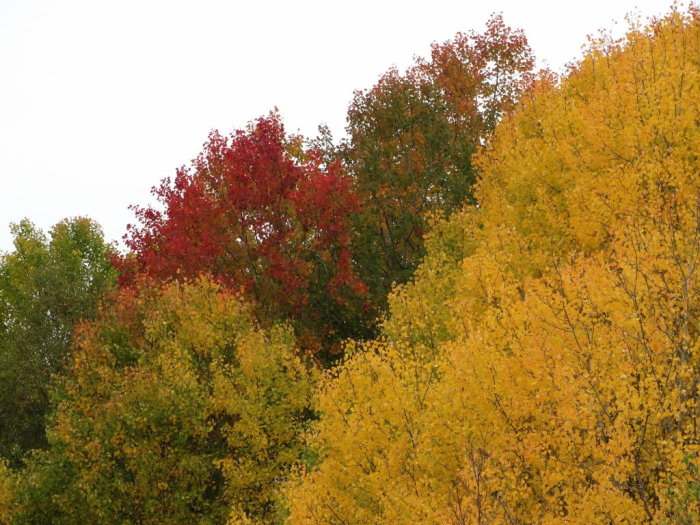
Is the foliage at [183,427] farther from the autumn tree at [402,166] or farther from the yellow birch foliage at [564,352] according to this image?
the autumn tree at [402,166]

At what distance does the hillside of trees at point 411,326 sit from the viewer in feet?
64.6

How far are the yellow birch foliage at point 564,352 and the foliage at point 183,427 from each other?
19.1ft

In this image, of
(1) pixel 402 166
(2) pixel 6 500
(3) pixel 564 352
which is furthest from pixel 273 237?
(3) pixel 564 352

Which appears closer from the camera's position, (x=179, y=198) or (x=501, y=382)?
(x=501, y=382)

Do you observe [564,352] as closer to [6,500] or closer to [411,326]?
[411,326]

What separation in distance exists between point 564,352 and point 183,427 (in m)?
20.8

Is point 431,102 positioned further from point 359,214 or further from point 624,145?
point 624,145

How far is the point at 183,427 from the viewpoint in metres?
36.1

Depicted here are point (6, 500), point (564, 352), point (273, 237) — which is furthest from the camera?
point (273, 237)

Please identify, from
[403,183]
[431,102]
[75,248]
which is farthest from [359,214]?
[75,248]

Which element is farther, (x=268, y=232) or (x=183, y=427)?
(x=268, y=232)

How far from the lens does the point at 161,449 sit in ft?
119

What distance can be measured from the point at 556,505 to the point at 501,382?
14.0 feet

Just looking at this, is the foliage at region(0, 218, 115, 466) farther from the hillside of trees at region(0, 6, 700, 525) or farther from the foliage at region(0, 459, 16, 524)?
the foliage at region(0, 459, 16, 524)
